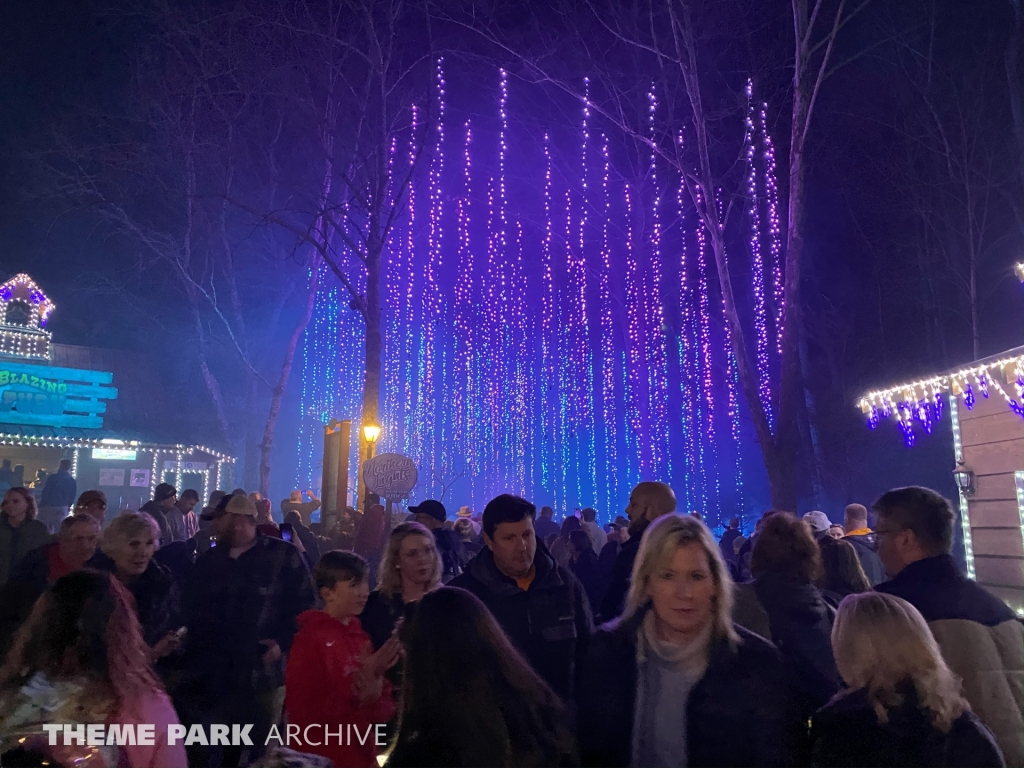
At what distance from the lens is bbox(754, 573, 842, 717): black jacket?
3.18 m

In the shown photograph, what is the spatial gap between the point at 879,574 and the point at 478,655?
17.1 feet

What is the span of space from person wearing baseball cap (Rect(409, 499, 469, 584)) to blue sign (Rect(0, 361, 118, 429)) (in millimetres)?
21575

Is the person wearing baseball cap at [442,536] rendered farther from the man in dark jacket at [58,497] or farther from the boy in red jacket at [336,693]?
the man in dark jacket at [58,497]

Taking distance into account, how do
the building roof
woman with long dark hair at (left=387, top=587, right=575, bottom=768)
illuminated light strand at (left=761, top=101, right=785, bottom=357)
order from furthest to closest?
illuminated light strand at (left=761, top=101, right=785, bottom=357)
the building roof
woman with long dark hair at (left=387, top=587, right=575, bottom=768)

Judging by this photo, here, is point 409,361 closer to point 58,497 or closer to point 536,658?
point 58,497

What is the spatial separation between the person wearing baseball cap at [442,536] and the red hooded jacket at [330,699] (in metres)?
2.77

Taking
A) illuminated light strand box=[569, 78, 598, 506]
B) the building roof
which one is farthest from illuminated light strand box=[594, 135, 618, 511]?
the building roof

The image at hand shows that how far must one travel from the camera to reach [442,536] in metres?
5.84

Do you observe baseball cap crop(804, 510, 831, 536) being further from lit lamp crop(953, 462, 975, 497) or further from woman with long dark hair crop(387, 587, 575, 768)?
woman with long dark hair crop(387, 587, 575, 768)

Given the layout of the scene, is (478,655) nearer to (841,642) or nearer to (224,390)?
(841,642)

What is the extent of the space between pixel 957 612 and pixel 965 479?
7386 millimetres

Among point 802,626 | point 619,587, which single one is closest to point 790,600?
point 802,626

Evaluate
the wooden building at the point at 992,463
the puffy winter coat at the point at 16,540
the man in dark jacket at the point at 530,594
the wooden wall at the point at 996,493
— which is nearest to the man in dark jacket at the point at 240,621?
the man in dark jacket at the point at 530,594

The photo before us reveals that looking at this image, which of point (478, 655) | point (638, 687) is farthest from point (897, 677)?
point (478, 655)
